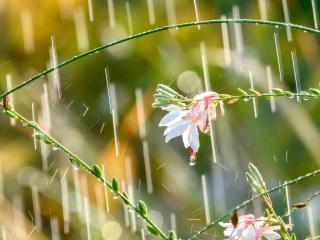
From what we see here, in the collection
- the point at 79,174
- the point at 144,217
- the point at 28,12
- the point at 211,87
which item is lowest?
the point at 144,217

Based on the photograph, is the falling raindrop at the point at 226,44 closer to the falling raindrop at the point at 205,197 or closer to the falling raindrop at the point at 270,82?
the falling raindrop at the point at 270,82

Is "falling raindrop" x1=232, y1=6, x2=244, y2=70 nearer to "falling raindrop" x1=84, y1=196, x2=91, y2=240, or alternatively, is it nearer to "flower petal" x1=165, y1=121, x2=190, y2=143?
"falling raindrop" x1=84, y1=196, x2=91, y2=240

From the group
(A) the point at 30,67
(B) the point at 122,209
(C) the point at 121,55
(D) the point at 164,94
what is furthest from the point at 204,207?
(D) the point at 164,94

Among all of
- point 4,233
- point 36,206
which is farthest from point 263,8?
point 4,233

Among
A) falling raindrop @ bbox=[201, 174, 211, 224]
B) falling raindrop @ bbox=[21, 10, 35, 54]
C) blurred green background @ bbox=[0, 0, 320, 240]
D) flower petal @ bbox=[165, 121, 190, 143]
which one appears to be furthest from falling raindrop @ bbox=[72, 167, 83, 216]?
flower petal @ bbox=[165, 121, 190, 143]

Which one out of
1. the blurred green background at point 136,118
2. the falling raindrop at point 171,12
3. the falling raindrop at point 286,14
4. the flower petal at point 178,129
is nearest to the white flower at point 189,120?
the flower petal at point 178,129

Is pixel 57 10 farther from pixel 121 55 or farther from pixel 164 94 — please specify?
pixel 164 94

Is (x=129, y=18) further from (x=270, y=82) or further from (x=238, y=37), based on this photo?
(x=270, y=82)

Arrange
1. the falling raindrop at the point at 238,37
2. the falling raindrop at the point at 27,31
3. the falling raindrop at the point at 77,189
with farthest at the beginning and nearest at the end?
1. the falling raindrop at the point at 27,31
2. the falling raindrop at the point at 238,37
3. the falling raindrop at the point at 77,189
